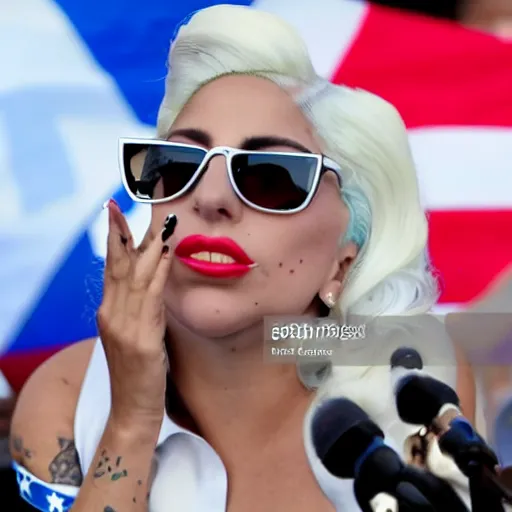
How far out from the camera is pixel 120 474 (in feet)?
3.15

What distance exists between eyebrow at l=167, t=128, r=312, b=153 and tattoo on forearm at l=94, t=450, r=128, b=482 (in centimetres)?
38

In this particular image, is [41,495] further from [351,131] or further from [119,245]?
[351,131]

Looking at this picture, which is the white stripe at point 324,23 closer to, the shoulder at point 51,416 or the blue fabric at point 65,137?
the blue fabric at point 65,137

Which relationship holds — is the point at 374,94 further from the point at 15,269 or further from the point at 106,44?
the point at 15,269

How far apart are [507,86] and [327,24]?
313mm

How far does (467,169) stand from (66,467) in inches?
27.2

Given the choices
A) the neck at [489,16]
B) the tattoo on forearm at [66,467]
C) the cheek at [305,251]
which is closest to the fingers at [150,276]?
the cheek at [305,251]

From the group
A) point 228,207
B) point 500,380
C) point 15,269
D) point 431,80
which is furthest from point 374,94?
point 15,269

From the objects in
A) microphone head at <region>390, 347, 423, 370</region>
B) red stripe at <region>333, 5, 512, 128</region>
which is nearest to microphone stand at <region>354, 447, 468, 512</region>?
microphone head at <region>390, 347, 423, 370</region>

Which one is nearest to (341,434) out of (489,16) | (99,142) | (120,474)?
(120,474)

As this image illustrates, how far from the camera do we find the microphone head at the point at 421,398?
92 cm

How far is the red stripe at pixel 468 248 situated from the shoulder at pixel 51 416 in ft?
1.61

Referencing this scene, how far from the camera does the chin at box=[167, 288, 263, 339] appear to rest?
93cm

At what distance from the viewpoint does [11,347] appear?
44.8 inches
